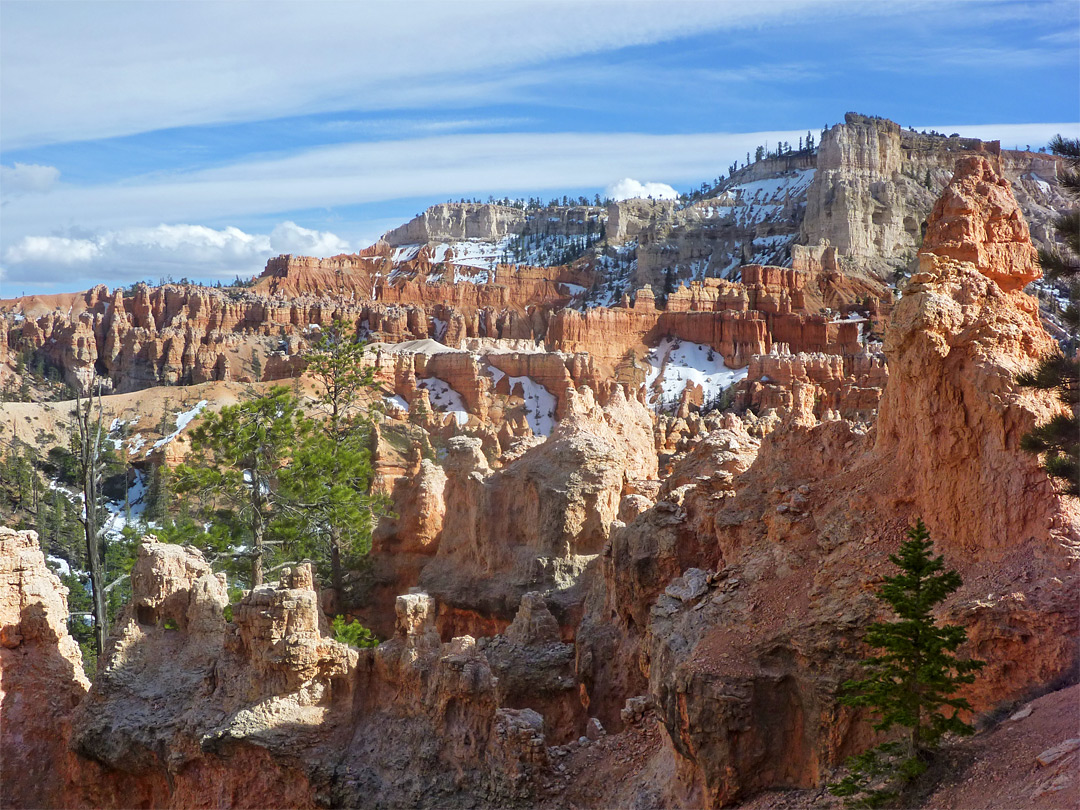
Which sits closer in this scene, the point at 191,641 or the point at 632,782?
the point at 632,782

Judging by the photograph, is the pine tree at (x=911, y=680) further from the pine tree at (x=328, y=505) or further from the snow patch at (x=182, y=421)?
the snow patch at (x=182, y=421)

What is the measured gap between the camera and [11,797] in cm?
1361

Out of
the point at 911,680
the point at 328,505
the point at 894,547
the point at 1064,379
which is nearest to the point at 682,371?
the point at 328,505

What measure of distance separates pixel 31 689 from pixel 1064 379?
1291 cm

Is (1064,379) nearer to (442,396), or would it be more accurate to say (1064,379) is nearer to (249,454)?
(249,454)

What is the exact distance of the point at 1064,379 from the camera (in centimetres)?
960

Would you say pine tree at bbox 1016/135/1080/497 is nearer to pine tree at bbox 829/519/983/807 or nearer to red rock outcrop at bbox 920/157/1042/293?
red rock outcrop at bbox 920/157/1042/293

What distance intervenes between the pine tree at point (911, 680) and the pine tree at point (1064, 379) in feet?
5.21

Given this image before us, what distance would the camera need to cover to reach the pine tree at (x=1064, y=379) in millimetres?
9109

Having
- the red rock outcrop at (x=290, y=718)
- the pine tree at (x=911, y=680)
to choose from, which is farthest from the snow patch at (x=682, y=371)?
the pine tree at (x=911, y=680)

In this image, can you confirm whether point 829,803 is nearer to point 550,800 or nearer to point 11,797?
point 550,800

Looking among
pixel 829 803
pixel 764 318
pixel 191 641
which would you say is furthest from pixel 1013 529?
pixel 764 318

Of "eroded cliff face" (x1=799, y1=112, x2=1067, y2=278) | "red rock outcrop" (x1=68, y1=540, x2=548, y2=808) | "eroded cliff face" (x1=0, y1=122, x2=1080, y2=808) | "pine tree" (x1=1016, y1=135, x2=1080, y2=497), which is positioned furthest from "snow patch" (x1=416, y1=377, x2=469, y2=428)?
"pine tree" (x1=1016, y1=135, x2=1080, y2=497)

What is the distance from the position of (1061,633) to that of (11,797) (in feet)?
41.5
